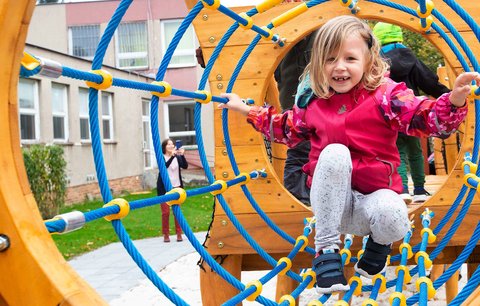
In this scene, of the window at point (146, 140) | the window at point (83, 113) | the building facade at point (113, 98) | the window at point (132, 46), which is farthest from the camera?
the window at point (132, 46)

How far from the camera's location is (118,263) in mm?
5777

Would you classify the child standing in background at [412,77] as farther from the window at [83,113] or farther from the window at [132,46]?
the window at [132,46]

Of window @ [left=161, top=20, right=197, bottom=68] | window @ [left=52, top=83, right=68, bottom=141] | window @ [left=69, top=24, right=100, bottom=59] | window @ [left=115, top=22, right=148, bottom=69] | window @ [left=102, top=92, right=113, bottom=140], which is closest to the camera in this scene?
window @ [left=52, top=83, right=68, bottom=141]

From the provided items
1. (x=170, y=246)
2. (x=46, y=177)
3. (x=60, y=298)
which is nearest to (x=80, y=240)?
(x=170, y=246)

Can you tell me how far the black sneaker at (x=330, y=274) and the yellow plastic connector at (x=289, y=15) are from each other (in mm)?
1127

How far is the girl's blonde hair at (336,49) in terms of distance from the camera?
2.00 metres

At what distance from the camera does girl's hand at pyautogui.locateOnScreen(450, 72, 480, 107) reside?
63.8 inches

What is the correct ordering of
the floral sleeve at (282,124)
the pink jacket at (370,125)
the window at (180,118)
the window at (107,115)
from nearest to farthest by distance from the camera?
the pink jacket at (370,125) → the floral sleeve at (282,124) → the window at (107,115) → the window at (180,118)

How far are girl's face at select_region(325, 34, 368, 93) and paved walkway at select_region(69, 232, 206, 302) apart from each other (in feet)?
8.99

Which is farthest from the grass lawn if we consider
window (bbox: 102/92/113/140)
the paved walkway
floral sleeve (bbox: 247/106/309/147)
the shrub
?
floral sleeve (bbox: 247/106/309/147)

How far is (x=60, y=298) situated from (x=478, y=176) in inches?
72.3

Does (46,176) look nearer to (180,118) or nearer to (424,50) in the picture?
(180,118)

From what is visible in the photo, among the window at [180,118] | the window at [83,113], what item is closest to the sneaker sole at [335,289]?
the window at [83,113]

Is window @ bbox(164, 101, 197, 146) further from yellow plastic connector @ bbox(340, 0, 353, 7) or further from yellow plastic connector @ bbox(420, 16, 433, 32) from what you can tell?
yellow plastic connector @ bbox(420, 16, 433, 32)
